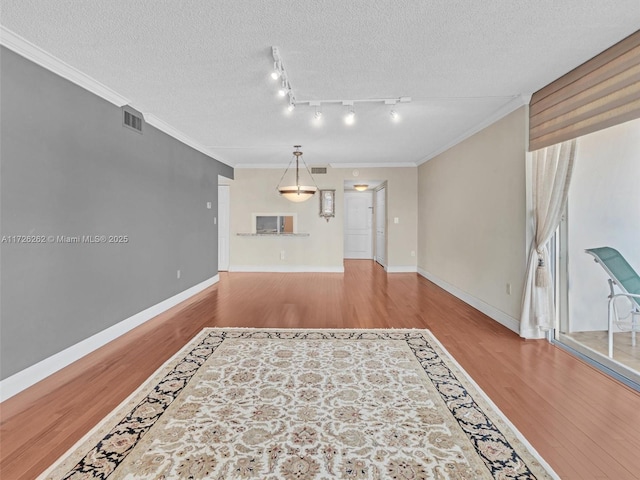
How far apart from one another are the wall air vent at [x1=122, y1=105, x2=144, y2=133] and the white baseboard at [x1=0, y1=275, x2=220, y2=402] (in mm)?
2147

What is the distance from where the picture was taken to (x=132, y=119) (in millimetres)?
3602

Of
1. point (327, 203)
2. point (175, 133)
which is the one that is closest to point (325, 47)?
point (175, 133)

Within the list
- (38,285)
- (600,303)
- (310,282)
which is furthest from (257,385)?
(310,282)

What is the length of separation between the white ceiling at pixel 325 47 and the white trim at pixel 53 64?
0.21ft

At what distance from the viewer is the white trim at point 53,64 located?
219cm

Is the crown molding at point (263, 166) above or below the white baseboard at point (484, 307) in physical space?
above

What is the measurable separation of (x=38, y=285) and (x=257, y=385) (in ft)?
6.09

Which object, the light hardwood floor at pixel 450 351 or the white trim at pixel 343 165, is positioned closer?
the light hardwood floor at pixel 450 351

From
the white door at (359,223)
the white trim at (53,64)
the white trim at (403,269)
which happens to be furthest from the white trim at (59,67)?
the white door at (359,223)

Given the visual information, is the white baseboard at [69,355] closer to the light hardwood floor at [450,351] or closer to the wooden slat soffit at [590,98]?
the light hardwood floor at [450,351]

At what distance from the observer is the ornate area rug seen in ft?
5.16

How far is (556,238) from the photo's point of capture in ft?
10.6

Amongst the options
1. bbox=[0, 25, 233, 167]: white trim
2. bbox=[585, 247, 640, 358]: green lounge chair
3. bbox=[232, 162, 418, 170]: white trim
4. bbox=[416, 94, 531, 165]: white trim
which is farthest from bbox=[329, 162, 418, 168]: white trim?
bbox=[585, 247, 640, 358]: green lounge chair

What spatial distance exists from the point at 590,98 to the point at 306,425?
322 cm
